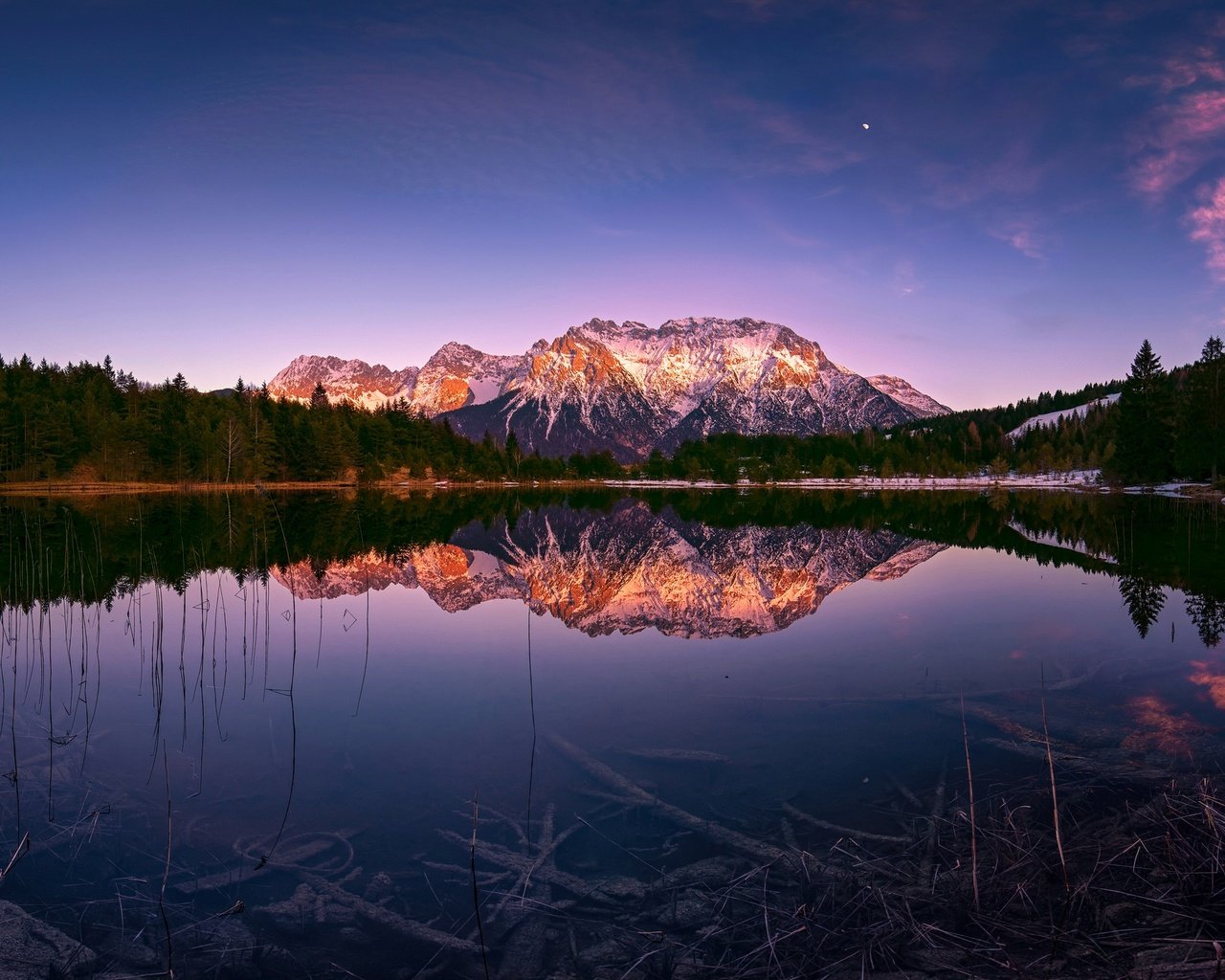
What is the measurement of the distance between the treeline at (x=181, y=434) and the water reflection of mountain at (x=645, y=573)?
73582mm

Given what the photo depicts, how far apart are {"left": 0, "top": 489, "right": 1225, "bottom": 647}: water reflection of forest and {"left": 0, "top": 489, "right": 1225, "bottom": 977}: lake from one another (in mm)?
824

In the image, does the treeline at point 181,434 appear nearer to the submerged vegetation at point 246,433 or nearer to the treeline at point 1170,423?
the submerged vegetation at point 246,433

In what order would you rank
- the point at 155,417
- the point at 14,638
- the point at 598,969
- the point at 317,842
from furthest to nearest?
the point at 155,417
the point at 14,638
the point at 317,842
the point at 598,969

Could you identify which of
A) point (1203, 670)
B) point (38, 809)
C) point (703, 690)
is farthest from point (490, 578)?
point (1203, 670)

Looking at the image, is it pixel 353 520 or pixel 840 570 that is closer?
A: pixel 840 570

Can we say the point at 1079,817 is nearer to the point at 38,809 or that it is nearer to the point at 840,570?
the point at 38,809

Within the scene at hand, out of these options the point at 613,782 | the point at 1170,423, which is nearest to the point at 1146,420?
the point at 1170,423

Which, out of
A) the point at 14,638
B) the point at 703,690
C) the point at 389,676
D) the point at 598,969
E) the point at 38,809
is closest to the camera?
the point at 598,969

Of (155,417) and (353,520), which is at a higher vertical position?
(155,417)

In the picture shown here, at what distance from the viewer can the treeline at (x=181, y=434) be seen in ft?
342

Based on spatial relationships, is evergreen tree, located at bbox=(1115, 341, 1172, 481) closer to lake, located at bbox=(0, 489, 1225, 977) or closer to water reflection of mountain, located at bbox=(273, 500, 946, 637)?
water reflection of mountain, located at bbox=(273, 500, 946, 637)

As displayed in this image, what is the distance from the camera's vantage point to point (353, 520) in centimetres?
5841

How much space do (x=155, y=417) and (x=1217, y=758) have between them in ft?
475

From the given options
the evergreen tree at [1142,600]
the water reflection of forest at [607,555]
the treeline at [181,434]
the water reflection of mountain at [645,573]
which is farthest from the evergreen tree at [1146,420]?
the treeline at [181,434]
